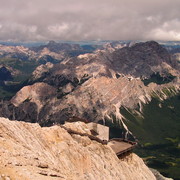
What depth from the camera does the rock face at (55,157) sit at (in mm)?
60625

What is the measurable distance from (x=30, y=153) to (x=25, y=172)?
41.3ft

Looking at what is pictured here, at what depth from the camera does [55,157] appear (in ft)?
273

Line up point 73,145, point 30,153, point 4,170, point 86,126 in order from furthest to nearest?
point 86,126 < point 73,145 < point 30,153 < point 4,170

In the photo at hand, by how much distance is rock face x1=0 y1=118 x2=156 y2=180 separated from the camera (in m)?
60.6

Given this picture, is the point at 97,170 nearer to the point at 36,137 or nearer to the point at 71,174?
the point at 71,174

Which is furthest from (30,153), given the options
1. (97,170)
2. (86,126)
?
(86,126)

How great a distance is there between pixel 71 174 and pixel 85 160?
14535 millimetres

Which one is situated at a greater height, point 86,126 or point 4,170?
point 4,170

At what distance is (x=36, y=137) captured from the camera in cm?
8531

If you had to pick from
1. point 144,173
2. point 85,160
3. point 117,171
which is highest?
point 85,160

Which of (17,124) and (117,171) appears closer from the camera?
(17,124)

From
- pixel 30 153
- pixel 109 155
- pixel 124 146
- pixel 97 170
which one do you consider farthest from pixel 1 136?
pixel 124 146

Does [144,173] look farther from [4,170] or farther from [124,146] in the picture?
[4,170]

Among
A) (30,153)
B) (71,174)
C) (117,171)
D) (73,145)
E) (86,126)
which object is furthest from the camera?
(86,126)
